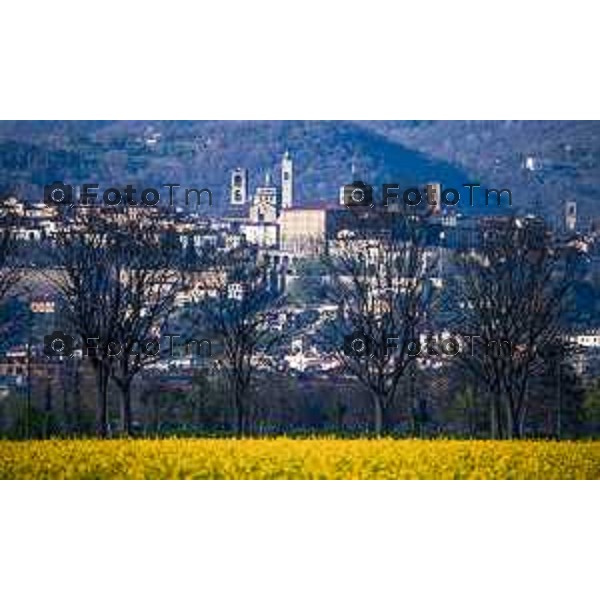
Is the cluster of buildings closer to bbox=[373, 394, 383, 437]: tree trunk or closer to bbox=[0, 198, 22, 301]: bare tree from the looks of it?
bbox=[0, 198, 22, 301]: bare tree

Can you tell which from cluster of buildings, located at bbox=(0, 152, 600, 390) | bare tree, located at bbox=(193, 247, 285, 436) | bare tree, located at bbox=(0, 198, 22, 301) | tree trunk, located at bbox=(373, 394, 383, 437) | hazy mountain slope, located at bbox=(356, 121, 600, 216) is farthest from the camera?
tree trunk, located at bbox=(373, 394, 383, 437)

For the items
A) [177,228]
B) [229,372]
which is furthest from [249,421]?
[177,228]

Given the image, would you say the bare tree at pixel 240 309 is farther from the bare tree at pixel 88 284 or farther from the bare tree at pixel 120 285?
the bare tree at pixel 88 284

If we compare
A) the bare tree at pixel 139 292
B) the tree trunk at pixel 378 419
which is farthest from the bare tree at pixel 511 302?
the bare tree at pixel 139 292

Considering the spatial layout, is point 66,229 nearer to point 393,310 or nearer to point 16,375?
point 16,375

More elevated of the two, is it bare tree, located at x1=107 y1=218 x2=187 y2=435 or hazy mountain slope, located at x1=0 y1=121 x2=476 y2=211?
hazy mountain slope, located at x1=0 y1=121 x2=476 y2=211

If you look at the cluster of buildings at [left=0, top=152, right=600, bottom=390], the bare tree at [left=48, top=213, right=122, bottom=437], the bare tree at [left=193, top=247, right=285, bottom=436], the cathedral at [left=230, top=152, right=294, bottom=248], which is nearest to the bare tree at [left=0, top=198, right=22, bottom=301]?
the cluster of buildings at [left=0, top=152, right=600, bottom=390]
